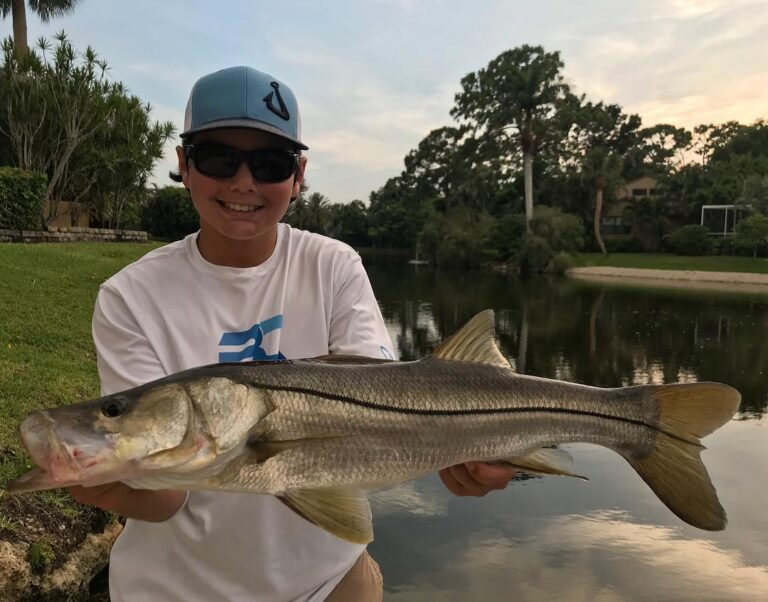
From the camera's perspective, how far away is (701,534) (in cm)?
629

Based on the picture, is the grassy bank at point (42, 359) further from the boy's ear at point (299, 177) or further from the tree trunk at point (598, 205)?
the tree trunk at point (598, 205)

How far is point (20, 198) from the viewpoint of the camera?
770 inches

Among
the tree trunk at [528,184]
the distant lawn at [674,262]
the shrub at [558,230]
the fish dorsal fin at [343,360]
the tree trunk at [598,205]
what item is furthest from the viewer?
the tree trunk at [598,205]

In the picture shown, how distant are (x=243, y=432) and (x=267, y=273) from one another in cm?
71

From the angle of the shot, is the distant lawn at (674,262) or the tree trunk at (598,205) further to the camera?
the tree trunk at (598,205)

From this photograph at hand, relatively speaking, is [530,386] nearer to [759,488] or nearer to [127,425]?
[127,425]

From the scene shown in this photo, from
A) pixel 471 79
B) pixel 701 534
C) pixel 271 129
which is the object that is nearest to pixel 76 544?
pixel 271 129

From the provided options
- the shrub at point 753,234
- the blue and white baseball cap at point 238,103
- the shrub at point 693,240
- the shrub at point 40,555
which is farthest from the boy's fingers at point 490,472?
the shrub at point 693,240

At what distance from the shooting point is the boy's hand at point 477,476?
186cm

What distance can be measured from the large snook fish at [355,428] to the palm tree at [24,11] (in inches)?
1084

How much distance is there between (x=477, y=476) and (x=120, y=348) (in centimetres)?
121

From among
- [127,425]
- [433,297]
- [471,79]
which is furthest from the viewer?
[471,79]

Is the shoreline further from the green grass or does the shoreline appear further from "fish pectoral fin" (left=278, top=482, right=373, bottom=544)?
"fish pectoral fin" (left=278, top=482, right=373, bottom=544)

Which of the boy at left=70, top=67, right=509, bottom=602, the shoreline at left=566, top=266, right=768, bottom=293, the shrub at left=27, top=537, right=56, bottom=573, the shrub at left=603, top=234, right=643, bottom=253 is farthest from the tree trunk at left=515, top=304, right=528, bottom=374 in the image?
the shrub at left=603, top=234, right=643, bottom=253
